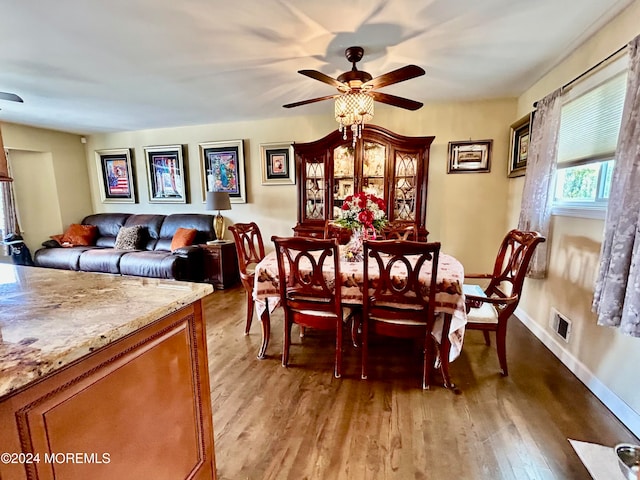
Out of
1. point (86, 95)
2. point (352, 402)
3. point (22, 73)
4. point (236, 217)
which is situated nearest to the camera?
point (352, 402)

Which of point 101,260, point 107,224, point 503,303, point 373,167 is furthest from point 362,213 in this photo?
point 107,224

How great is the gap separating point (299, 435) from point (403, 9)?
2.51 metres

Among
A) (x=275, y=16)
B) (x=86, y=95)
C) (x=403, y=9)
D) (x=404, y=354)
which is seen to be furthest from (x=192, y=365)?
(x=86, y=95)

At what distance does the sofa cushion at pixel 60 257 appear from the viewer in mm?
4305

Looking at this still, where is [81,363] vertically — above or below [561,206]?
below

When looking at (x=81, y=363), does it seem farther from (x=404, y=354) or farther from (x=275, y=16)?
(x=404, y=354)

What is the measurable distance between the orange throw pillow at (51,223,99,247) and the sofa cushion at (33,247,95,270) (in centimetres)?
30

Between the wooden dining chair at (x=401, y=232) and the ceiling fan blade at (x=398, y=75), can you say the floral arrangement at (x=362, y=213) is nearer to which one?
the wooden dining chair at (x=401, y=232)

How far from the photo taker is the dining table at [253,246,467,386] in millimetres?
1899

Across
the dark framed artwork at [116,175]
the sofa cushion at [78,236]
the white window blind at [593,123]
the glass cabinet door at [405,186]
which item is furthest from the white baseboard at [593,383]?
the sofa cushion at [78,236]

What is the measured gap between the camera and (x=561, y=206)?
2.44 m

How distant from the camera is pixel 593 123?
2141mm

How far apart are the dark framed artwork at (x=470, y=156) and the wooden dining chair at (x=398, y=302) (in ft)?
7.12

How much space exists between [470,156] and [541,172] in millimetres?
1179
